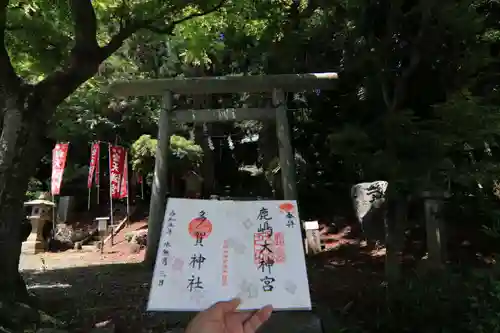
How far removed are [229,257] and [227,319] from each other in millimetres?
330

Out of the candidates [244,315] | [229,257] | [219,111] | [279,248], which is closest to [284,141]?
[219,111]

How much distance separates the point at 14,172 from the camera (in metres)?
4.82

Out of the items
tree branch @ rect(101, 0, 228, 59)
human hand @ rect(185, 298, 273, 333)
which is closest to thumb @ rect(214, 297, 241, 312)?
human hand @ rect(185, 298, 273, 333)

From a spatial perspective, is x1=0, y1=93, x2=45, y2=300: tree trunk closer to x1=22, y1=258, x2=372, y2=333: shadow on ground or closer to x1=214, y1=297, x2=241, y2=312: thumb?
x1=22, y1=258, x2=372, y2=333: shadow on ground

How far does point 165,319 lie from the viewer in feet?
16.2

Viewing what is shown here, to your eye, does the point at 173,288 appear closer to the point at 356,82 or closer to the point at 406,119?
the point at 406,119

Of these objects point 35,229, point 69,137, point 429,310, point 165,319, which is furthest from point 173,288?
point 69,137

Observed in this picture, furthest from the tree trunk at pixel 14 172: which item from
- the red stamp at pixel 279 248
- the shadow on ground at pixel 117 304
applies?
the red stamp at pixel 279 248

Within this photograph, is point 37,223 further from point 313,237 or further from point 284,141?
point 284,141

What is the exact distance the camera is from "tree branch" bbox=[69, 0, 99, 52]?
505 cm

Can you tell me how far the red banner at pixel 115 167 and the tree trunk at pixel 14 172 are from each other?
9419mm

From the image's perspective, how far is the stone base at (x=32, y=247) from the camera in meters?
13.9

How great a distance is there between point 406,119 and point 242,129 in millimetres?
11765

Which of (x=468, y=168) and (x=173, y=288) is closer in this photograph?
(x=173, y=288)
